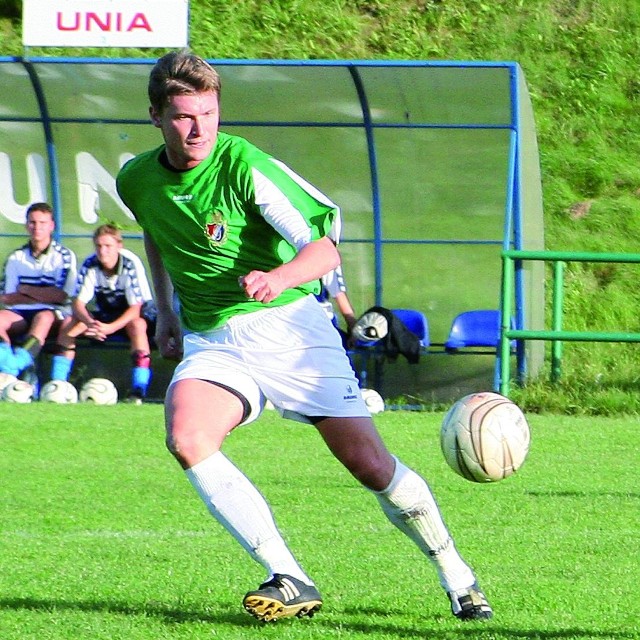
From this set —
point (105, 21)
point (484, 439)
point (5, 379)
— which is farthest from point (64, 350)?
point (484, 439)

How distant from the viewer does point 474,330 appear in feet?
41.2

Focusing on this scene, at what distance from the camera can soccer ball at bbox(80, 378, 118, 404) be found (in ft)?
37.7

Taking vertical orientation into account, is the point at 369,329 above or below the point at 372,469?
below

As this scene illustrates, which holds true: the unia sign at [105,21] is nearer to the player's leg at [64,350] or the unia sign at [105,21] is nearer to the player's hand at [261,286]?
the player's leg at [64,350]

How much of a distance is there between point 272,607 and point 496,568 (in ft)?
5.01

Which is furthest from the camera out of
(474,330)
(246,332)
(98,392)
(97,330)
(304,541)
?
(474,330)

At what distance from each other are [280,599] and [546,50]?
14840mm

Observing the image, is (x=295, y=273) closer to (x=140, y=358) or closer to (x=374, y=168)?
(x=140, y=358)

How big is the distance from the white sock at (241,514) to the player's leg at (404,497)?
32 centimetres

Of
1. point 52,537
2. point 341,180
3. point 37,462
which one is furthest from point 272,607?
point 341,180

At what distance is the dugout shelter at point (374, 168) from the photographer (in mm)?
11766

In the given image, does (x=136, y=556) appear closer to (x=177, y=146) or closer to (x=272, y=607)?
(x=272, y=607)

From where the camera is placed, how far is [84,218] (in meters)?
13.0

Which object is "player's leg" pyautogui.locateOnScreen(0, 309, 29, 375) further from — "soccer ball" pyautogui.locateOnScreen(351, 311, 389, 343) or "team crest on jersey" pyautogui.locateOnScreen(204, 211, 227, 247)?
"team crest on jersey" pyautogui.locateOnScreen(204, 211, 227, 247)
